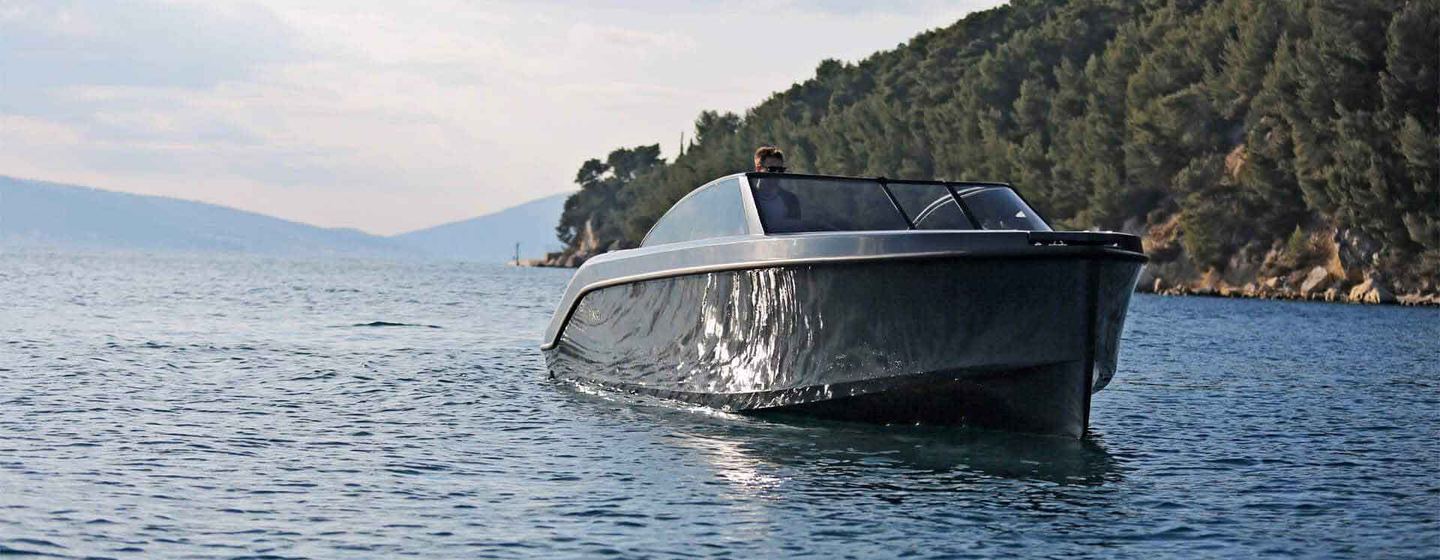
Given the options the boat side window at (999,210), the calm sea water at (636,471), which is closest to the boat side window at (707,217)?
the calm sea water at (636,471)

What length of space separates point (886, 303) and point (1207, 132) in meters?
63.4

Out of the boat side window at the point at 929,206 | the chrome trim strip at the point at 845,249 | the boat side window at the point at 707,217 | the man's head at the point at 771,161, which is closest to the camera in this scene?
the chrome trim strip at the point at 845,249

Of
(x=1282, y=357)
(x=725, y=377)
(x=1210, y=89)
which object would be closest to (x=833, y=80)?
(x=1210, y=89)

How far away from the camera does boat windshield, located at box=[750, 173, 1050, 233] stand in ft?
41.5

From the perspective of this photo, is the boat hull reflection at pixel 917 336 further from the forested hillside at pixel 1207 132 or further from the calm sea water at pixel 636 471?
the forested hillside at pixel 1207 132

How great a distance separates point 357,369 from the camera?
1920cm

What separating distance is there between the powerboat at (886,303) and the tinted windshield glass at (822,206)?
0.5 inches

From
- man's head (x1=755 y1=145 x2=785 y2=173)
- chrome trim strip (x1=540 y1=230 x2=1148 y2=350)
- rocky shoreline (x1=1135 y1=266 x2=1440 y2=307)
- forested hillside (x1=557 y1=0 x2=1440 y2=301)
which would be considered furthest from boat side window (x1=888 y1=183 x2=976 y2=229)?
forested hillside (x1=557 y1=0 x2=1440 y2=301)

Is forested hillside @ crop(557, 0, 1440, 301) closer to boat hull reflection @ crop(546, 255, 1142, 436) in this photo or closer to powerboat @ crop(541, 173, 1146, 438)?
powerboat @ crop(541, 173, 1146, 438)

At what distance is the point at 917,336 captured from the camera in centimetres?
1170

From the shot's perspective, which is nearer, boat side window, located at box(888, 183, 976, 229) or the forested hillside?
boat side window, located at box(888, 183, 976, 229)

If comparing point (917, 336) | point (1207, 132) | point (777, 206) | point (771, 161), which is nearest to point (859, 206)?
point (777, 206)

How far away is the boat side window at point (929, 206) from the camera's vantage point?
12.6 m

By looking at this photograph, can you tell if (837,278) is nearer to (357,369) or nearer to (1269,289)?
(357,369)
